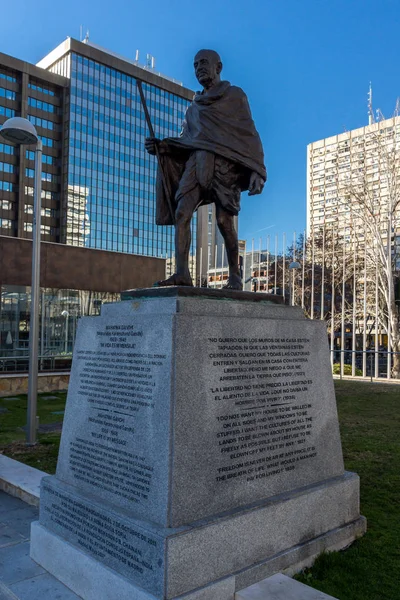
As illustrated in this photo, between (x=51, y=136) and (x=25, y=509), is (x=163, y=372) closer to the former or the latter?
(x=25, y=509)

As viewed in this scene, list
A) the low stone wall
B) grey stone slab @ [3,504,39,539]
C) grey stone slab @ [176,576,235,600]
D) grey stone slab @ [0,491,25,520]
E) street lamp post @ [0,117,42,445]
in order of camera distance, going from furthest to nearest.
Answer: the low stone wall, street lamp post @ [0,117,42,445], grey stone slab @ [0,491,25,520], grey stone slab @ [3,504,39,539], grey stone slab @ [176,576,235,600]

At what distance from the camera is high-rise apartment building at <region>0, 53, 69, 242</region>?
6988cm

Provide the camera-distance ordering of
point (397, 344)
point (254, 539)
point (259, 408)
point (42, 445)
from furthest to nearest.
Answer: point (397, 344)
point (42, 445)
point (259, 408)
point (254, 539)

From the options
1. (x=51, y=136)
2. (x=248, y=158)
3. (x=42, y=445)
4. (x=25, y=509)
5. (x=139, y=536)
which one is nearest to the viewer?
(x=139, y=536)

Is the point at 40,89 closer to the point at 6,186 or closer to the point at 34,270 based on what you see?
the point at 6,186

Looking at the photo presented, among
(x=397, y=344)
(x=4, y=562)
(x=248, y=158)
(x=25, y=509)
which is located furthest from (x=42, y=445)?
(x=397, y=344)

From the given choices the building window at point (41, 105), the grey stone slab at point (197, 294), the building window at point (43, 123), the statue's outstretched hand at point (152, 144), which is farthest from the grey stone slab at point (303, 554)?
the building window at point (41, 105)

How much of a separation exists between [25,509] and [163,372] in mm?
2904

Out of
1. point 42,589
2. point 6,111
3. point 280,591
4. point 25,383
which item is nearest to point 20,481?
point 42,589

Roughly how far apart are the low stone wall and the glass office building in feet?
207

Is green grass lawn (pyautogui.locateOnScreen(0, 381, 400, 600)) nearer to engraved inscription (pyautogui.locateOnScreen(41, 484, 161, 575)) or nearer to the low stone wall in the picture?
the low stone wall

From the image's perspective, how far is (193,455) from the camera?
3076 mm

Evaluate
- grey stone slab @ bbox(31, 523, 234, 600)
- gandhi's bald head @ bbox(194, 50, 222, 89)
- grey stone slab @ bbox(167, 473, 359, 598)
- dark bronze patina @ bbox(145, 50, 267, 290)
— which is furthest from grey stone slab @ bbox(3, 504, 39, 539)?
gandhi's bald head @ bbox(194, 50, 222, 89)

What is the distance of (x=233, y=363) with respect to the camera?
3434mm
